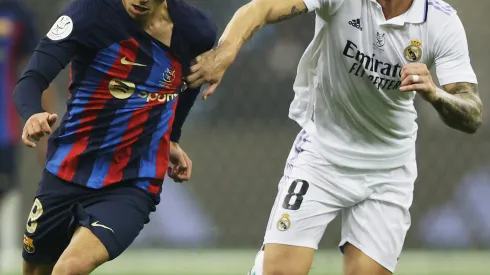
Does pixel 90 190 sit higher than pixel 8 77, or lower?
higher

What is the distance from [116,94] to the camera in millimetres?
4672

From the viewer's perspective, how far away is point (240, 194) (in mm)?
9312

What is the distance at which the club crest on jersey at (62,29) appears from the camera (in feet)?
14.8

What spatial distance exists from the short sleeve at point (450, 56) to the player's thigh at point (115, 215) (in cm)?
148

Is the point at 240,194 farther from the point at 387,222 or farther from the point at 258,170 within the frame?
the point at 387,222

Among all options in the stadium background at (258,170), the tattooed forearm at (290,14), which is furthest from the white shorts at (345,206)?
the stadium background at (258,170)

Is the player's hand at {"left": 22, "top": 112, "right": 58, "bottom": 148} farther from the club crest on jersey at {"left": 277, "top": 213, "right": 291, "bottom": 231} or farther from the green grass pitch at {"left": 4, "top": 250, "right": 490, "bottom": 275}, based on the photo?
the green grass pitch at {"left": 4, "top": 250, "right": 490, "bottom": 275}

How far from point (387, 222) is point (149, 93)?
1369 millimetres

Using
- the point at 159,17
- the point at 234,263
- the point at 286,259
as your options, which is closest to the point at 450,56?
the point at 286,259

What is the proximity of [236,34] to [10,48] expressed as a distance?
11.3 ft

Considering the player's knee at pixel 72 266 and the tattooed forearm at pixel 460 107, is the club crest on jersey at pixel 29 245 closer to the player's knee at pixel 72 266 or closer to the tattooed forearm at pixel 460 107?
the player's knee at pixel 72 266

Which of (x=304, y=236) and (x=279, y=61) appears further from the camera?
(x=279, y=61)

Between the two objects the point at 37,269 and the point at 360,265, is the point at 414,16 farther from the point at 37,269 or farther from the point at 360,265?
the point at 37,269

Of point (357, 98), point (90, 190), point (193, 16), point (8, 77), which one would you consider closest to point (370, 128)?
point (357, 98)
